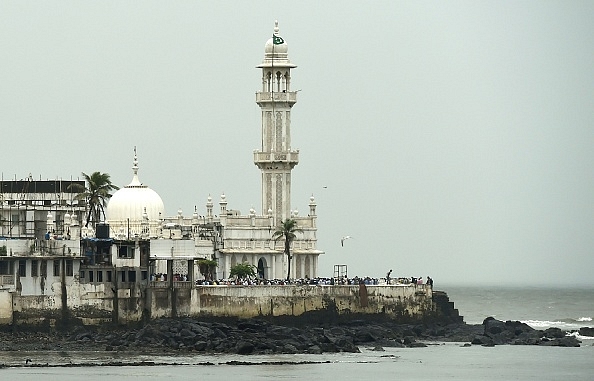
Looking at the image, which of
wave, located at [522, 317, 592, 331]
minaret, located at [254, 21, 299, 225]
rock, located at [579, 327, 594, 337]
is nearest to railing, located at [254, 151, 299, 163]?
minaret, located at [254, 21, 299, 225]

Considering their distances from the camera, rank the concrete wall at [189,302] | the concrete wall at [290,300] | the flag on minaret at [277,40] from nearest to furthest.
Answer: the concrete wall at [189,302] < the concrete wall at [290,300] < the flag on minaret at [277,40]

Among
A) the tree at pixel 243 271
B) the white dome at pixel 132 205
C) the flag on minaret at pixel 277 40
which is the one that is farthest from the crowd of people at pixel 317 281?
the flag on minaret at pixel 277 40

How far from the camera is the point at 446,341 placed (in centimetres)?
12700

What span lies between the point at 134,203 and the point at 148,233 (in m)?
7.60

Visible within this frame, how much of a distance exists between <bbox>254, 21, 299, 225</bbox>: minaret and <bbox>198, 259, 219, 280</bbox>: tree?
8276mm

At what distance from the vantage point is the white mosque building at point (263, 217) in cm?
13312

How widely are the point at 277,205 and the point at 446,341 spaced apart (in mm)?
16176

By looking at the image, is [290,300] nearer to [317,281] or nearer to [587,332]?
[317,281]

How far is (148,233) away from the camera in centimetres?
12706

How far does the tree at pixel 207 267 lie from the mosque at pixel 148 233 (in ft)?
1.07

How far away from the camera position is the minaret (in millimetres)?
137750

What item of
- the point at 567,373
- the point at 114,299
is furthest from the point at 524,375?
the point at 114,299

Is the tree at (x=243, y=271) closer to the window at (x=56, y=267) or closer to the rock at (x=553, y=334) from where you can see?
the window at (x=56, y=267)

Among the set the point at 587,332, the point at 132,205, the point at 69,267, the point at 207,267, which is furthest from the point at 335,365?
the point at 587,332
